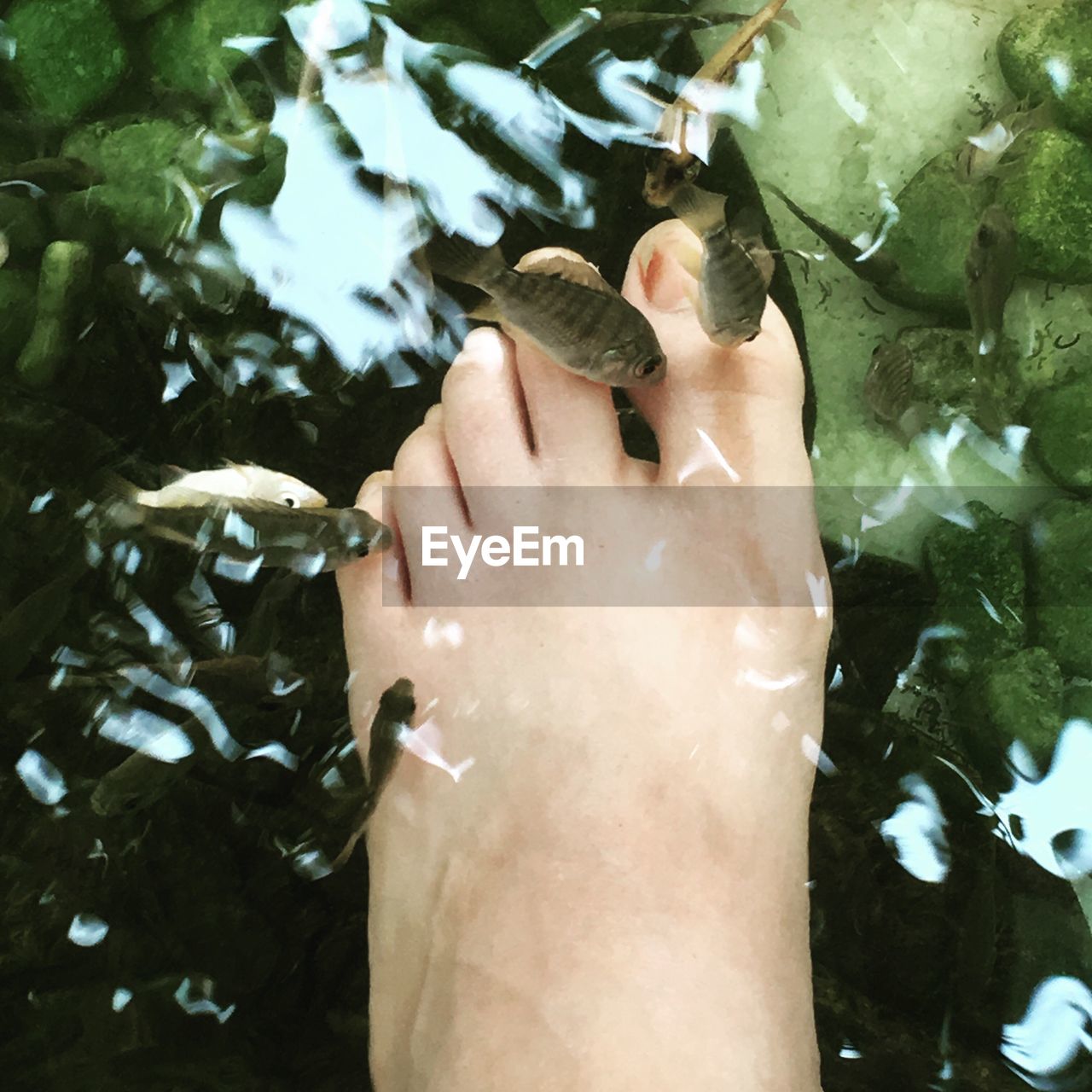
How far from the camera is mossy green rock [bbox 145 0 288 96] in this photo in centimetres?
126

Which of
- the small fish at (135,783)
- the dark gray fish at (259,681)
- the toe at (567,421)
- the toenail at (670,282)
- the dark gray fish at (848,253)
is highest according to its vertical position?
the toenail at (670,282)

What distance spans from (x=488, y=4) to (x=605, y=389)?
0.53 m

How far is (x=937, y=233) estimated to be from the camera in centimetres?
127

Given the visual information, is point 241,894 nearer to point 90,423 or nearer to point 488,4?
point 90,423

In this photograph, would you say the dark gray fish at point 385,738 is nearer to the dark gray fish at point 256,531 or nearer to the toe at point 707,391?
the dark gray fish at point 256,531

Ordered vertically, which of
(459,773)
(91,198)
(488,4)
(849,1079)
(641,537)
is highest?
(488,4)

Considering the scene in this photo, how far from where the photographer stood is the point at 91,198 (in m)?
1.25

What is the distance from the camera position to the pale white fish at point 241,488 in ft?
3.87

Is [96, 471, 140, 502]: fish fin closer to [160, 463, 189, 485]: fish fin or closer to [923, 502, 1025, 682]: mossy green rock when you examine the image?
[160, 463, 189, 485]: fish fin

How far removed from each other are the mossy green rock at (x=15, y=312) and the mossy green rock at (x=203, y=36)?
0.32 meters

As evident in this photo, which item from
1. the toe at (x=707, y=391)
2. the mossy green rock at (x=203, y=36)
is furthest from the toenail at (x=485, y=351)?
the mossy green rock at (x=203, y=36)

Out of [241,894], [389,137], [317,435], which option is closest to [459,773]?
[241,894]

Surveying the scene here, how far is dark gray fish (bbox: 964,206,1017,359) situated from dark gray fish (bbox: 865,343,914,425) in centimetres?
9

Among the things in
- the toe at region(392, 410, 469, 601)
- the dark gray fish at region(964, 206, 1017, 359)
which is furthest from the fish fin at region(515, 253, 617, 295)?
the dark gray fish at region(964, 206, 1017, 359)
